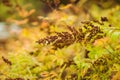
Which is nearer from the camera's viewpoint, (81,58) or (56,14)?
(81,58)

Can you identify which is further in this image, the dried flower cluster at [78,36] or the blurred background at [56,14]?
the blurred background at [56,14]

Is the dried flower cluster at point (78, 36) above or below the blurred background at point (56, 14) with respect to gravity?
below

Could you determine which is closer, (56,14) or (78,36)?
(78,36)

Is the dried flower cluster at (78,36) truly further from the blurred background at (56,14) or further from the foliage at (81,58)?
the blurred background at (56,14)

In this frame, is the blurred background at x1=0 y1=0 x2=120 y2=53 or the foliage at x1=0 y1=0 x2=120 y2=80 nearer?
the foliage at x1=0 y1=0 x2=120 y2=80

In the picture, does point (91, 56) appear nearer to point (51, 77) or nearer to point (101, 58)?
point (101, 58)

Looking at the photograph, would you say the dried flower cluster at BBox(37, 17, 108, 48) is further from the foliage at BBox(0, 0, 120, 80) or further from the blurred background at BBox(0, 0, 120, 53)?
the blurred background at BBox(0, 0, 120, 53)

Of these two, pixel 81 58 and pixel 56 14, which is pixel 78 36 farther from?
pixel 56 14

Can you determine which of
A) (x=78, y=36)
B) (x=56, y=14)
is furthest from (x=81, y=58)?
(x=56, y=14)

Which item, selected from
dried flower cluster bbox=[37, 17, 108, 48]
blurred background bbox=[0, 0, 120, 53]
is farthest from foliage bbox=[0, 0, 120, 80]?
blurred background bbox=[0, 0, 120, 53]

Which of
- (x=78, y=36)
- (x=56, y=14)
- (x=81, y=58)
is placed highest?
(x=56, y=14)

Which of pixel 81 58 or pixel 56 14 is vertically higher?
pixel 56 14

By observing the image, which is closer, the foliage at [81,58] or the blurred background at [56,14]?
the foliage at [81,58]

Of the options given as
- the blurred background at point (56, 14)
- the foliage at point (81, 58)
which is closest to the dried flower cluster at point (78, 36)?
the foliage at point (81, 58)
